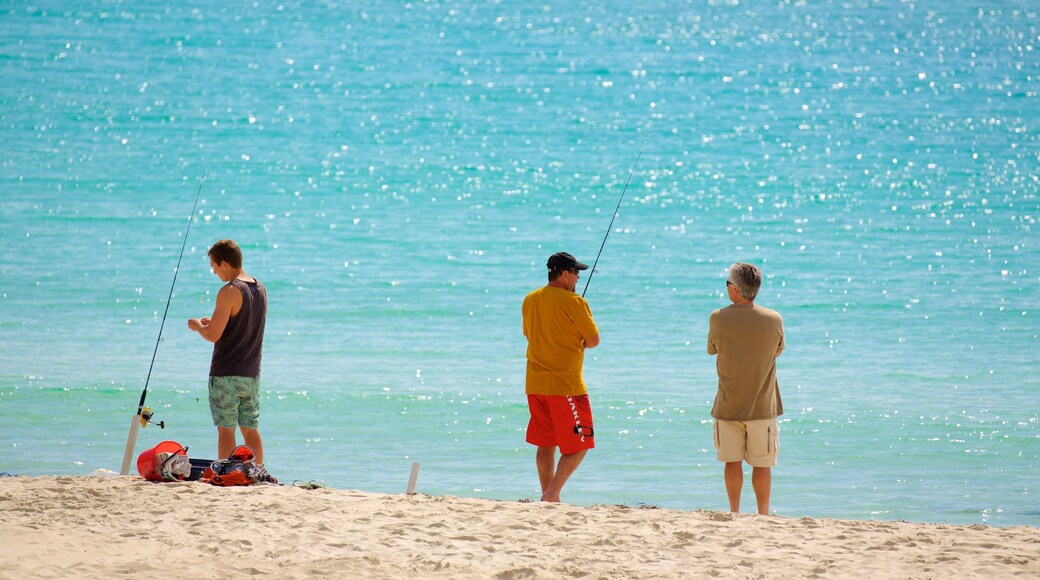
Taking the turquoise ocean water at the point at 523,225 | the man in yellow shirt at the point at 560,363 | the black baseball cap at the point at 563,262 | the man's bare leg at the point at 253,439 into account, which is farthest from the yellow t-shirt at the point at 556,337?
the turquoise ocean water at the point at 523,225

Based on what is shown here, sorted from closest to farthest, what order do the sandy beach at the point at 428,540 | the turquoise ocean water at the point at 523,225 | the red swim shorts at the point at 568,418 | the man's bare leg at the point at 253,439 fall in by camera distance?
the sandy beach at the point at 428,540
the red swim shorts at the point at 568,418
the man's bare leg at the point at 253,439
the turquoise ocean water at the point at 523,225

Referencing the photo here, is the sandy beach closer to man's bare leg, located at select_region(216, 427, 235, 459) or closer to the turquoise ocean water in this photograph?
man's bare leg, located at select_region(216, 427, 235, 459)

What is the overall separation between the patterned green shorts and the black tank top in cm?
3

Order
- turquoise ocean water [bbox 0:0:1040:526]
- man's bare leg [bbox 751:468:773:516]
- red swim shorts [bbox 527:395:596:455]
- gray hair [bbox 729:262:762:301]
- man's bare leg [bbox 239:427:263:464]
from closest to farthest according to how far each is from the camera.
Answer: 1. gray hair [bbox 729:262:762:301]
2. man's bare leg [bbox 751:468:773:516]
3. red swim shorts [bbox 527:395:596:455]
4. man's bare leg [bbox 239:427:263:464]
5. turquoise ocean water [bbox 0:0:1040:526]

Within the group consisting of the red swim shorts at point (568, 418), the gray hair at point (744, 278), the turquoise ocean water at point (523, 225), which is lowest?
the red swim shorts at point (568, 418)

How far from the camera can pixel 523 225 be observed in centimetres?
2186

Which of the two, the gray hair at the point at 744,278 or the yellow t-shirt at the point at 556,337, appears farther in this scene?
the yellow t-shirt at the point at 556,337

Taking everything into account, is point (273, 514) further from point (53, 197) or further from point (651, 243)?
point (53, 197)

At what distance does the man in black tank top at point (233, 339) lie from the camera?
6133mm

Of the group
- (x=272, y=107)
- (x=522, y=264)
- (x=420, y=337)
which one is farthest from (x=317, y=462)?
(x=272, y=107)

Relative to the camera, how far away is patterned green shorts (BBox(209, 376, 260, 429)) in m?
6.20

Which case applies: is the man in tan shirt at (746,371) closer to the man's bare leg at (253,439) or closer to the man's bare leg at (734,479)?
the man's bare leg at (734,479)

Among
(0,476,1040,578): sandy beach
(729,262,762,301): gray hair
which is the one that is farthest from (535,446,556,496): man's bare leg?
(729,262,762,301): gray hair

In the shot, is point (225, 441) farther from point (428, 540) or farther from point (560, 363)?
point (560, 363)
